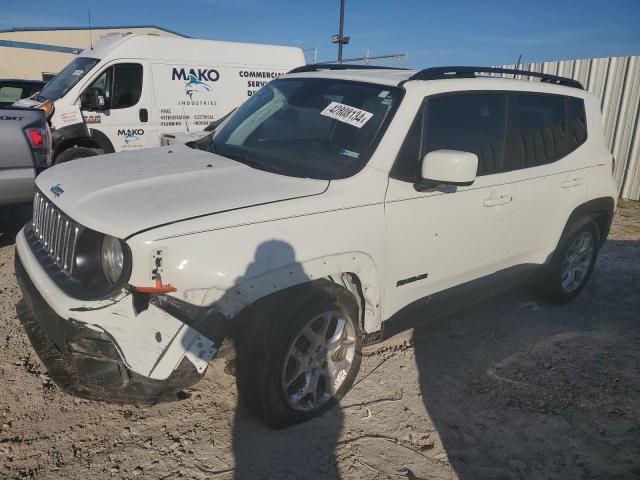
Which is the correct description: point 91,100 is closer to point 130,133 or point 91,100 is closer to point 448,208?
point 130,133

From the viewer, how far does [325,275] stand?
8.65ft

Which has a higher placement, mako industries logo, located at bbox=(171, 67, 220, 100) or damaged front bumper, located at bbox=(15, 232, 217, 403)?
mako industries logo, located at bbox=(171, 67, 220, 100)

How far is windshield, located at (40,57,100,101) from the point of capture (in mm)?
7848

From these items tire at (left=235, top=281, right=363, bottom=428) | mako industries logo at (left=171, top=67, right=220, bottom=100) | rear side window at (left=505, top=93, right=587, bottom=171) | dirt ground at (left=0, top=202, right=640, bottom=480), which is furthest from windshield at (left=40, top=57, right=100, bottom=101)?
tire at (left=235, top=281, right=363, bottom=428)

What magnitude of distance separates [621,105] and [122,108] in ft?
28.7

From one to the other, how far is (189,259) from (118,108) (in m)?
6.68

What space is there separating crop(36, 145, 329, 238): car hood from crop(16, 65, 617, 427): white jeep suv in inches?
0.5

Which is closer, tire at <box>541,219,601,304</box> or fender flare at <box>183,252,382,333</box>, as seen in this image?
fender flare at <box>183,252,382,333</box>

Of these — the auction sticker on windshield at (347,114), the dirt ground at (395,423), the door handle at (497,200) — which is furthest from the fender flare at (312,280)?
the door handle at (497,200)

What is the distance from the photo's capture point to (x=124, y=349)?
2.22m

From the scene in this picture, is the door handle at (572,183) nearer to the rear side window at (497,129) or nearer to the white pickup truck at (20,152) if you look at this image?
the rear side window at (497,129)

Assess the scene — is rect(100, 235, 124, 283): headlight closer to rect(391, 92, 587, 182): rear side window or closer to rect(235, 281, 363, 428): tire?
rect(235, 281, 363, 428): tire

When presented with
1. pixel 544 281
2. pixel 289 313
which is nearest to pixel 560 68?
pixel 544 281

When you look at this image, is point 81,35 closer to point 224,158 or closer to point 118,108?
point 118,108
